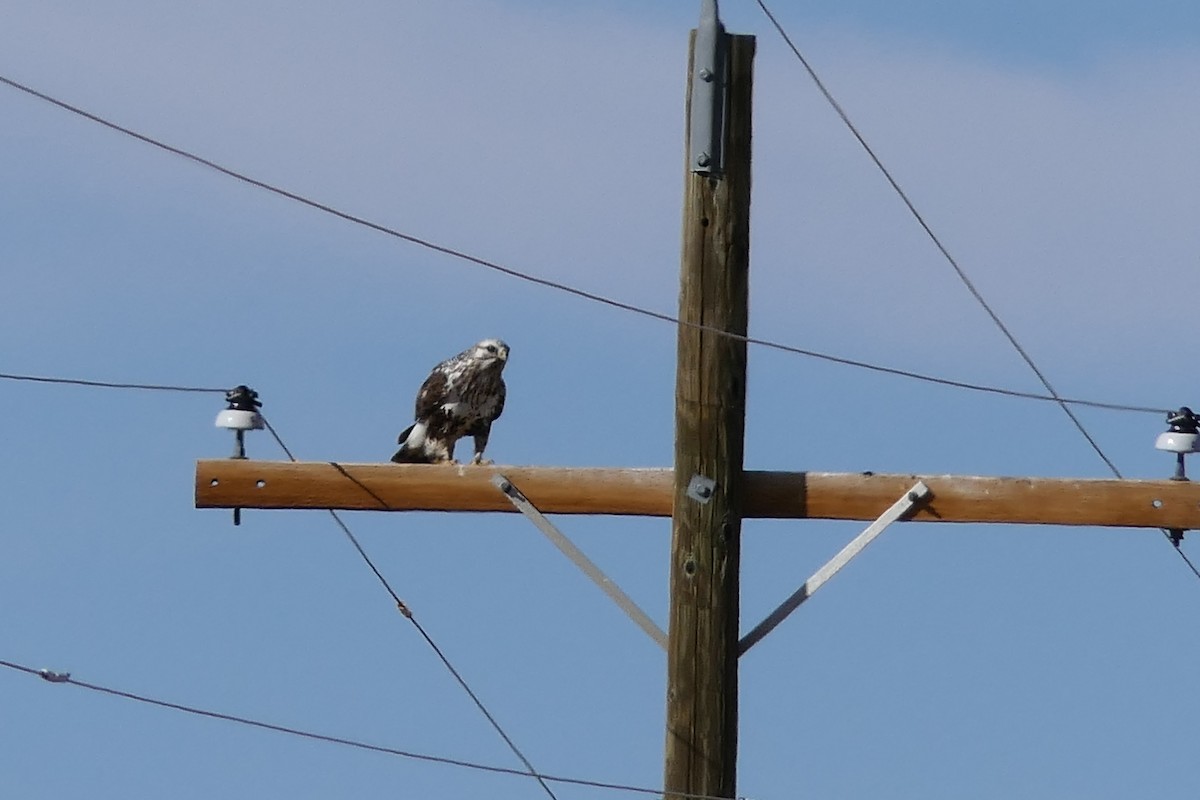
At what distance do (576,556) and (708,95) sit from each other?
5.81 feet

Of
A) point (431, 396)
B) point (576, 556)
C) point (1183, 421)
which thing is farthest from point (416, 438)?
point (1183, 421)

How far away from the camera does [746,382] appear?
7516mm

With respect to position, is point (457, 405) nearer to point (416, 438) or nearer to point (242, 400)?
point (416, 438)

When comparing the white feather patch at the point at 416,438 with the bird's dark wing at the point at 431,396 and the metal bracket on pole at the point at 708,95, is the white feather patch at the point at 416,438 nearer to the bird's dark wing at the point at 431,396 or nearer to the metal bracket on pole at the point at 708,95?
the bird's dark wing at the point at 431,396

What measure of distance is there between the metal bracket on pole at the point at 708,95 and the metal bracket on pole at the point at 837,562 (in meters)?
1.43

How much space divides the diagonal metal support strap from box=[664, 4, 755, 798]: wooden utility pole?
0.34 ft

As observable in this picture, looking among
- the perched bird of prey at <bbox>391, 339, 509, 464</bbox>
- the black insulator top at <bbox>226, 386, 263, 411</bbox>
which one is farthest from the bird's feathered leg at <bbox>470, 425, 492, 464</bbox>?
the black insulator top at <bbox>226, 386, 263, 411</bbox>

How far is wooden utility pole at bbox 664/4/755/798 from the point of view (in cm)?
743

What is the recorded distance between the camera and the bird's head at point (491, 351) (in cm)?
1074

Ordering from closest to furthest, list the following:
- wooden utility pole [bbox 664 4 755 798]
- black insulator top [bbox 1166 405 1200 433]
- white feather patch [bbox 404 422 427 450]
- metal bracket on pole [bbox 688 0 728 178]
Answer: wooden utility pole [bbox 664 4 755 798]
metal bracket on pole [bbox 688 0 728 178]
black insulator top [bbox 1166 405 1200 433]
white feather patch [bbox 404 422 427 450]

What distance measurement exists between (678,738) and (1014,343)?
8.22ft

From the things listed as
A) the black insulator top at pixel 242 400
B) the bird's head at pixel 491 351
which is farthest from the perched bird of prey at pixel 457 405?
the black insulator top at pixel 242 400

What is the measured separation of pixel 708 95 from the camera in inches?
300

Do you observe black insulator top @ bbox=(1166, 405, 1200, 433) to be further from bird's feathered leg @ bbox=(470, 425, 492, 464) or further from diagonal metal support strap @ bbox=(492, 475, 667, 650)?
bird's feathered leg @ bbox=(470, 425, 492, 464)
